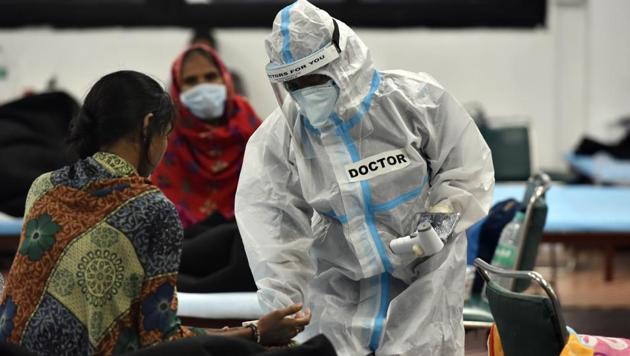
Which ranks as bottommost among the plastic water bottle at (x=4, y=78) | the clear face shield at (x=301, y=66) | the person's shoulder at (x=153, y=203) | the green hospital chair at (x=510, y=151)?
the green hospital chair at (x=510, y=151)

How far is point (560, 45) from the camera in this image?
8484 mm

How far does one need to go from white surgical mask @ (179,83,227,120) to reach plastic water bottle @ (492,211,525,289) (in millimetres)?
1297

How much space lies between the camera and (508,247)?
4426 millimetres

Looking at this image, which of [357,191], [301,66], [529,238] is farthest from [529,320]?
[529,238]

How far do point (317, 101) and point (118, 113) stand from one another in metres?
0.73

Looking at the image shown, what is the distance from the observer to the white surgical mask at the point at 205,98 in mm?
4918

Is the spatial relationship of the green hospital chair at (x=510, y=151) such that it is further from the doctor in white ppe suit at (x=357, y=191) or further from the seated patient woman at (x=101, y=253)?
the seated patient woman at (x=101, y=253)

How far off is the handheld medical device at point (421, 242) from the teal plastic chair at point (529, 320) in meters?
0.17

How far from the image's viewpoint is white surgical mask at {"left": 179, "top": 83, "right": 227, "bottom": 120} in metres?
4.92

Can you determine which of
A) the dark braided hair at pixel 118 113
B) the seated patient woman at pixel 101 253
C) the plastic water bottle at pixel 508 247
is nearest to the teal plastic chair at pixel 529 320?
the seated patient woman at pixel 101 253

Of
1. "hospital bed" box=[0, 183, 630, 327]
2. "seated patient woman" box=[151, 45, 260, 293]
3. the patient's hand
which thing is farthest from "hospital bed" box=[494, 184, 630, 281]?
the patient's hand

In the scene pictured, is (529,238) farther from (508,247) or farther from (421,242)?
Answer: (421,242)

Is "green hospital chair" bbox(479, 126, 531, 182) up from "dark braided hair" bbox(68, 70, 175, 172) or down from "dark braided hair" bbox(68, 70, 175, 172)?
down

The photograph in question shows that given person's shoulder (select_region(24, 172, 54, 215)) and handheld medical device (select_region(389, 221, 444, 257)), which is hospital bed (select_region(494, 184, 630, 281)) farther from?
person's shoulder (select_region(24, 172, 54, 215))
